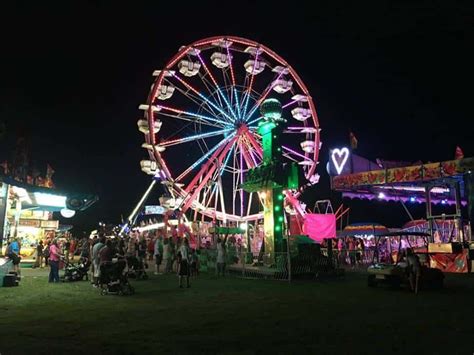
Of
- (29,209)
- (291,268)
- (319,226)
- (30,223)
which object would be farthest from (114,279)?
(30,223)

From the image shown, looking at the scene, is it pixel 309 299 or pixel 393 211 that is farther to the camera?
pixel 393 211

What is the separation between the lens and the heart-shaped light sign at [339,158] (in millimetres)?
23719

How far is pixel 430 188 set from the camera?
22094mm

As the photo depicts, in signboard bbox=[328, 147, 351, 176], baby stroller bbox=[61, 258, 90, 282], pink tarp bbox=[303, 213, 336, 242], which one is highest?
signboard bbox=[328, 147, 351, 176]

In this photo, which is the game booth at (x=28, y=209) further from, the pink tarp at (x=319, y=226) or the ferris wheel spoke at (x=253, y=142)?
the pink tarp at (x=319, y=226)

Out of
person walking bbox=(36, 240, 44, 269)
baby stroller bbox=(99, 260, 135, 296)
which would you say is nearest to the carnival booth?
person walking bbox=(36, 240, 44, 269)

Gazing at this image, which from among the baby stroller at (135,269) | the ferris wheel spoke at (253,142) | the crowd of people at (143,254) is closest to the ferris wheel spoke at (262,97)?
the ferris wheel spoke at (253,142)

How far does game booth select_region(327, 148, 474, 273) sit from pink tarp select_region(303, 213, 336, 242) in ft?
6.44

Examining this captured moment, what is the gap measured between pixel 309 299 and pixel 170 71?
1820 cm

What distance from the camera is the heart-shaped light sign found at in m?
23.7

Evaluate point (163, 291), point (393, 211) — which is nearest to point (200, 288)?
point (163, 291)

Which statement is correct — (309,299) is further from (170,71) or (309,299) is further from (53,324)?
(170,71)

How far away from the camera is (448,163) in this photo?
765 inches

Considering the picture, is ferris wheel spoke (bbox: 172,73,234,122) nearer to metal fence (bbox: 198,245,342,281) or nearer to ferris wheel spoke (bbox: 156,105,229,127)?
ferris wheel spoke (bbox: 156,105,229,127)
